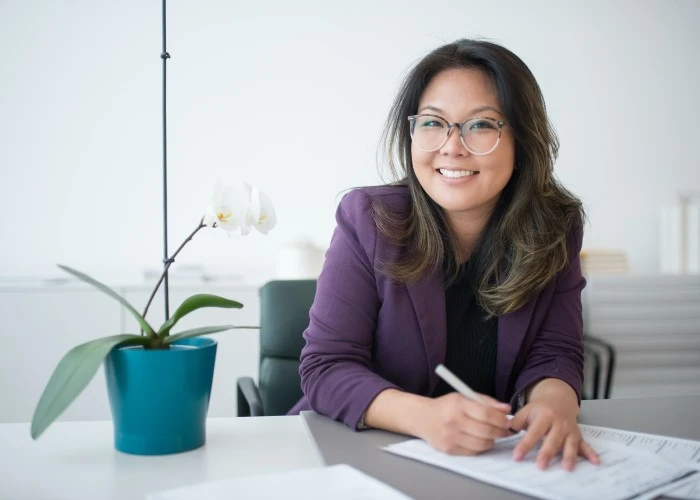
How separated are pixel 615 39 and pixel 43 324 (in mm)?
3186

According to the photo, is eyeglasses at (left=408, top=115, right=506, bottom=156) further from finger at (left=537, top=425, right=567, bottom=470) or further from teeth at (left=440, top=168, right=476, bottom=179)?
finger at (left=537, top=425, right=567, bottom=470)

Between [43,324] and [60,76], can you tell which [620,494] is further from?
[60,76]

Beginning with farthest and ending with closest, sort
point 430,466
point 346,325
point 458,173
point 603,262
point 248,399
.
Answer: point 603,262 < point 248,399 < point 458,173 < point 346,325 < point 430,466

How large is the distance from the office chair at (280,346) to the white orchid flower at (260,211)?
2.29ft

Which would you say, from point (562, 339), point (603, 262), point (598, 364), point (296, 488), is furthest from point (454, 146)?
point (603, 262)

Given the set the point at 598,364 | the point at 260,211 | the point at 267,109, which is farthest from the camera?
the point at 267,109

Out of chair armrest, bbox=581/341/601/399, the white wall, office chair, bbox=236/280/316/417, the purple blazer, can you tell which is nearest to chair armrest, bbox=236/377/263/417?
office chair, bbox=236/280/316/417

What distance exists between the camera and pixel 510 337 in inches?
49.0

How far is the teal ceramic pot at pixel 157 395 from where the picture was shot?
81cm

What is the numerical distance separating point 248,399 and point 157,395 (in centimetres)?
71

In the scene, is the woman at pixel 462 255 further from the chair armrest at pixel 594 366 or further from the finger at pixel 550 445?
the chair armrest at pixel 594 366

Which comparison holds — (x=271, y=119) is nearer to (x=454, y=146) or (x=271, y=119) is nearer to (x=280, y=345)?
(x=280, y=345)

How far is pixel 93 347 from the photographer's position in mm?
804

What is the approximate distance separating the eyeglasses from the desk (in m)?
0.53
